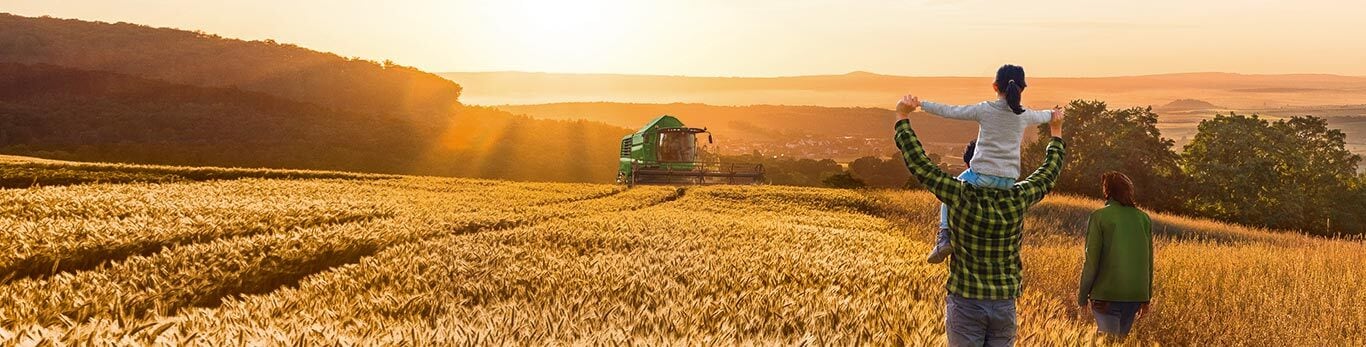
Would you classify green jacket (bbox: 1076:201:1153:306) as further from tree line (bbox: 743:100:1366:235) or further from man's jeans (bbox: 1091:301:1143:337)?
tree line (bbox: 743:100:1366:235)

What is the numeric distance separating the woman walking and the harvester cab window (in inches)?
1616

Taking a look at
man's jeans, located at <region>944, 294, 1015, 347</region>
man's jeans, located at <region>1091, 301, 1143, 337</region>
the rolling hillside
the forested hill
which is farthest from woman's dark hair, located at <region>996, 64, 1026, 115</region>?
the forested hill

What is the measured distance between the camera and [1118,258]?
632cm

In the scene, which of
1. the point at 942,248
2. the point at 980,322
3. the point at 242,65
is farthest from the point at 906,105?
the point at 242,65

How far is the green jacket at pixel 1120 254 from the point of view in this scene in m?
6.28

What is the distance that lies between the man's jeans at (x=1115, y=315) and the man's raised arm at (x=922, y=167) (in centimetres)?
309

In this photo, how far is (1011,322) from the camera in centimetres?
443

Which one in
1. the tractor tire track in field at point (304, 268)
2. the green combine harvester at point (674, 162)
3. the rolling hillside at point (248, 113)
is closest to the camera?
the tractor tire track in field at point (304, 268)

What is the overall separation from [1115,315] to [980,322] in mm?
2807

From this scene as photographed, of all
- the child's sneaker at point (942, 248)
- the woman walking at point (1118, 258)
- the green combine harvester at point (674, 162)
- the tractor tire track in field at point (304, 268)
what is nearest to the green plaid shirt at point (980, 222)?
the child's sneaker at point (942, 248)

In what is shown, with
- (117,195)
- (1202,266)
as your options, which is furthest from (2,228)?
(1202,266)

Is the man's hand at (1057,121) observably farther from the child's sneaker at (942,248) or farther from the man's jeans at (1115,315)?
the man's jeans at (1115,315)

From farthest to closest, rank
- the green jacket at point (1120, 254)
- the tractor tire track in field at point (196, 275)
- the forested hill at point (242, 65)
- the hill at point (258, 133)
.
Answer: the forested hill at point (242, 65) → the hill at point (258, 133) → the green jacket at point (1120, 254) → the tractor tire track in field at point (196, 275)

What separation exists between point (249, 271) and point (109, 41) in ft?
547
